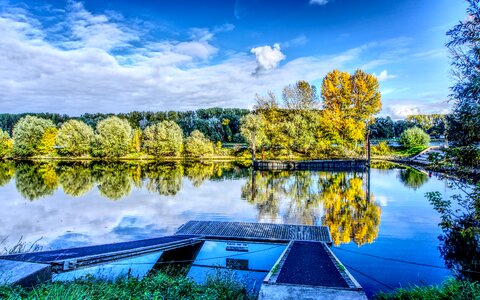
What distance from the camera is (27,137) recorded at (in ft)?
212

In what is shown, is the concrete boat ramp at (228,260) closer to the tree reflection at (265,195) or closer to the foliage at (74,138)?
the tree reflection at (265,195)

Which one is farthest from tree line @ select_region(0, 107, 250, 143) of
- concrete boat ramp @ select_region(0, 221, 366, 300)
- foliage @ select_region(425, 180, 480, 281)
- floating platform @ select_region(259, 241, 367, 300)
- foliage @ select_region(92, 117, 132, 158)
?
floating platform @ select_region(259, 241, 367, 300)

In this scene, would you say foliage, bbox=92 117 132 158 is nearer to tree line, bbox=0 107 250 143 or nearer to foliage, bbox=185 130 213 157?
foliage, bbox=185 130 213 157

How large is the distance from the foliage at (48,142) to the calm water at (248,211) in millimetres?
34740

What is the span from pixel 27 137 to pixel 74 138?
9754 millimetres

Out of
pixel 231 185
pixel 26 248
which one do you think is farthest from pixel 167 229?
pixel 231 185

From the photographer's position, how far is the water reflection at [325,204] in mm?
15484

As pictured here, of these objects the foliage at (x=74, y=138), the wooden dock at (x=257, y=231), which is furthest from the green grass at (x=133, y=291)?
the foliage at (x=74, y=138)

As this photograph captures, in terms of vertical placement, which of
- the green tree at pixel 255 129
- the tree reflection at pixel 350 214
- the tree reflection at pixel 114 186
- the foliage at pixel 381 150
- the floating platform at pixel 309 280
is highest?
the green tree at pixel 255 129

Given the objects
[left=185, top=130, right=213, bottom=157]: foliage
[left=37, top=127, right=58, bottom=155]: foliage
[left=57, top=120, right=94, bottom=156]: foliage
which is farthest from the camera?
[left=37, top=127, right=58, bottom=155]: foliage

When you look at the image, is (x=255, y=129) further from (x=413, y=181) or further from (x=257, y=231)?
(x=257, y=231)

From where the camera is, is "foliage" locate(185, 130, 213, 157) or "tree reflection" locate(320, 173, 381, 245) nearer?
"tree reflection" locate(320, 173, 381, 245)

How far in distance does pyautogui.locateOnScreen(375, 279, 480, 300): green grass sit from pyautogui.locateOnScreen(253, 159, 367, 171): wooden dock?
3659 centimetres

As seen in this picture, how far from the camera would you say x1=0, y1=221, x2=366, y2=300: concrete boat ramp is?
6742mm
